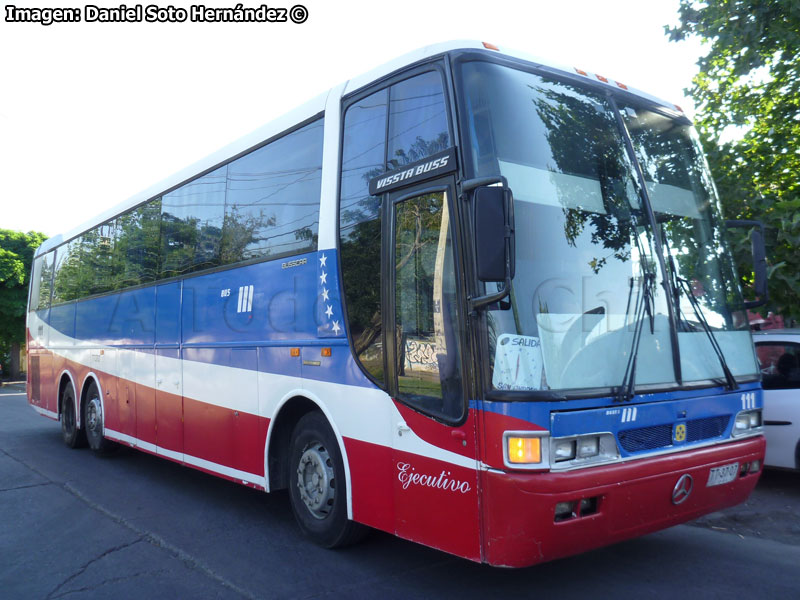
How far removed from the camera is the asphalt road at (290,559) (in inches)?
193

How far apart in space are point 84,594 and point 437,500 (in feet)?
8.41

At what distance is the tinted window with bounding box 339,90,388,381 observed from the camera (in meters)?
5.22

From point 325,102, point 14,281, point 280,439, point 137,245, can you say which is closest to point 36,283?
point 137,245

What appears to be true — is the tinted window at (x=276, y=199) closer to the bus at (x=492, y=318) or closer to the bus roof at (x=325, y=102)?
the bus at (x=492, y=318)

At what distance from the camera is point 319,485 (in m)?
5.85

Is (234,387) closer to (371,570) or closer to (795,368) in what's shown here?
(371,570)

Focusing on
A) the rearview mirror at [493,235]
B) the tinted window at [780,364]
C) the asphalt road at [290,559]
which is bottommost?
the asphalt road at [290,559]

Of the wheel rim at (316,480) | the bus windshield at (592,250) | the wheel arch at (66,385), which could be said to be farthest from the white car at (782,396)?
the wheel arch at (66,385)

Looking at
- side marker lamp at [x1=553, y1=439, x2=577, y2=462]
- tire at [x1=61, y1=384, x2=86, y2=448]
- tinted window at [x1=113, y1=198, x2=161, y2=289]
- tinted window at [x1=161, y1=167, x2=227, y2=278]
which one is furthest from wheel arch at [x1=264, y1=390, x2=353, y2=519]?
tire at [x1=61, y1=384, x2=86, y2=448]

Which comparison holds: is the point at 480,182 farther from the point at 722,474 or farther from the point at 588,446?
the point at 722,474

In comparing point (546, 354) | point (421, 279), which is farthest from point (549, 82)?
point (546, 354)

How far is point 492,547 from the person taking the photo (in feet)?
13.5

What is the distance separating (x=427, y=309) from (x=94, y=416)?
27.7 ft

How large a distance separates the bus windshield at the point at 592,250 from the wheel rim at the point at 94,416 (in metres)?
8.62
